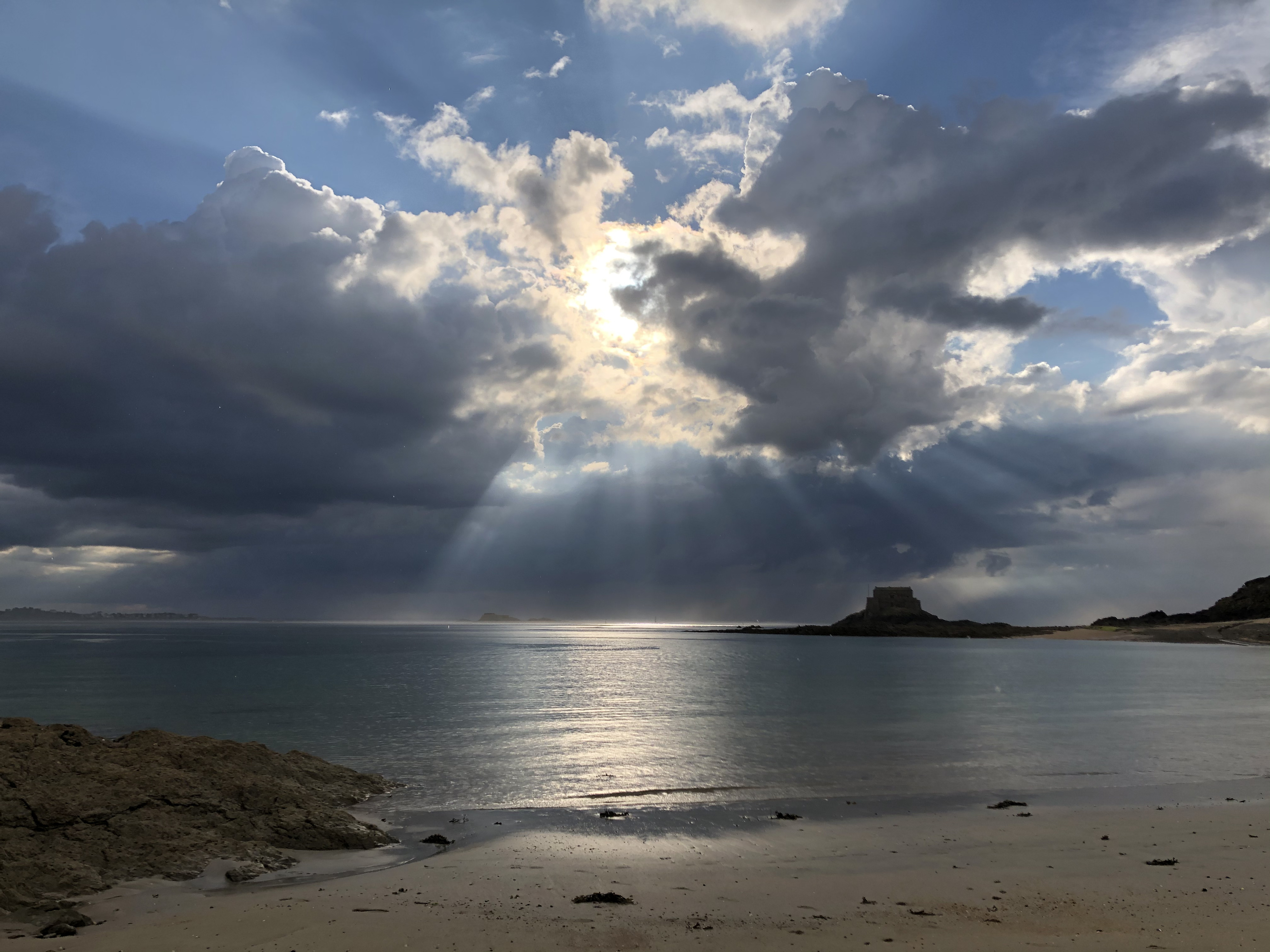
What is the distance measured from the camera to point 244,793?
800 inches

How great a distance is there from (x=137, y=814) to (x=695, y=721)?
117ft

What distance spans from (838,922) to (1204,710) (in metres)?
55.6

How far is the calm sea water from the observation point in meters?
29.0

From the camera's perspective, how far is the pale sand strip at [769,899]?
12.4m

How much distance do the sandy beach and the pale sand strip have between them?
0.05 meters

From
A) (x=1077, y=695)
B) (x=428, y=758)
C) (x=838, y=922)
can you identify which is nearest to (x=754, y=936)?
(x=838, y=922)

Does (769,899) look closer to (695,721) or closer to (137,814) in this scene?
(137,814)

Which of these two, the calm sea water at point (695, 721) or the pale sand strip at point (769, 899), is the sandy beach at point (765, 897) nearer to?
the pale sand strip at point (769, 899)

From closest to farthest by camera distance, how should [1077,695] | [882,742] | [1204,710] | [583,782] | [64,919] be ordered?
[64,919], [583,782], [882,742], [1204,710], [1077,695]

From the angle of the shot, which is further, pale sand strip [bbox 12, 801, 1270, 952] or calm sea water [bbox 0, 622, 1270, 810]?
calm sea water [bbox 0, 622, 1270, 810]

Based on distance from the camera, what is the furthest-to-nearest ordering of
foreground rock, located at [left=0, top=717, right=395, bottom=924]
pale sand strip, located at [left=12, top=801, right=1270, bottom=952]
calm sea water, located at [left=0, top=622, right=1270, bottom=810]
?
calm sea water, located at [left=0, top=622, right=1270, bottom=810] < foreground rock, located at [left=0, top=717, right=395, bottom=924] < pale sand strip, located at [left=12, top=801, right=1270, bottom=952]

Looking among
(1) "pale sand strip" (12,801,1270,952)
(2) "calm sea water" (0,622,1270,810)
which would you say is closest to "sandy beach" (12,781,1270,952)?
(1) "pale sand strip" (12,801,1270,952)

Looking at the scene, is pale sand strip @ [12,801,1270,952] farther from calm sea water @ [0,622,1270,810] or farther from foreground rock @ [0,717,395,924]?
calm sea water @ [0,622,1270,810]

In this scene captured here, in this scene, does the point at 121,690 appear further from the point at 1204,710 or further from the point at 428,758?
the point at 1204,710
